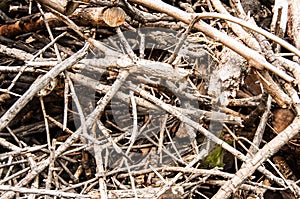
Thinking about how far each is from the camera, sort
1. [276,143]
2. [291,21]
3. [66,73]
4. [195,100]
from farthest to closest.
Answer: [291,21]
[195,100]
[66,73]
[276,143]

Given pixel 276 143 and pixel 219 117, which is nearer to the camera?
pixel 276 143

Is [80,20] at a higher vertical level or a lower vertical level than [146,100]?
higher

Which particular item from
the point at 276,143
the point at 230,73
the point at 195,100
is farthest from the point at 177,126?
the point at 276,143

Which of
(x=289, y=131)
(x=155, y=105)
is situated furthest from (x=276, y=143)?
(x=155, y=105)

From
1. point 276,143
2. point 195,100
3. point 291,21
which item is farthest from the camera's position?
point 291,21

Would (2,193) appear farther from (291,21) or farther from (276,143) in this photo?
(291,21)

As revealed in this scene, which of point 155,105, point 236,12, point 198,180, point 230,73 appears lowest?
point 198,180

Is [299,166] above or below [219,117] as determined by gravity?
below
